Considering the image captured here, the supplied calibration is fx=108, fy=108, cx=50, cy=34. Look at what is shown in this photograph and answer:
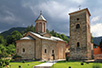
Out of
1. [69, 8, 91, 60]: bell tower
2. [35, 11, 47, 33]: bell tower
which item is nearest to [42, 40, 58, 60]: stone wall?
[35, 11, 47, 33]: bell tower

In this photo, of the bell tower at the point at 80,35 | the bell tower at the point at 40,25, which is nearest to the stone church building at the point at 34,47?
the bell tower at the point at 40,25

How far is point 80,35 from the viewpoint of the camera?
24.3m

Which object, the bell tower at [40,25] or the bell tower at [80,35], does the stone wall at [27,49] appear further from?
the bell tower at [80,35]

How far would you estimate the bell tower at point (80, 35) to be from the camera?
23409 mm

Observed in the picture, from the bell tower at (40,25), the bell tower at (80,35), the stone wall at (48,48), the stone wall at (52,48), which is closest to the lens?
the bell tower at (80,35)

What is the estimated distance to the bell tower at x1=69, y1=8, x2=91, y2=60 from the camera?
2341cm

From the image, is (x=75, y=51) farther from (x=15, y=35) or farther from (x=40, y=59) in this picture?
(x=15, y=35)

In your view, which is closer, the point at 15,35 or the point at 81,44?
the point at 81,44

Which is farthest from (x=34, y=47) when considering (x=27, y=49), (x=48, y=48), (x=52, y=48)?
(x=52, y=48)

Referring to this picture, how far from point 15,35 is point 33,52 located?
31.4 m

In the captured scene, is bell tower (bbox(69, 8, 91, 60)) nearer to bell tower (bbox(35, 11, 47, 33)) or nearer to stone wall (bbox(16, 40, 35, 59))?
bell tower (bbox(35, 11, 47, 33))

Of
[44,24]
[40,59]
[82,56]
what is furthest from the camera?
[44,24]

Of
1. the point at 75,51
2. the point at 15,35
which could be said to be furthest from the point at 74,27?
the point at 15,35

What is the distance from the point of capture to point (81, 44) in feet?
78.6
